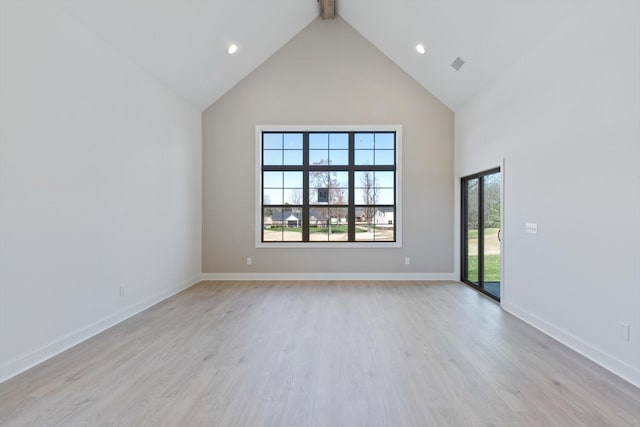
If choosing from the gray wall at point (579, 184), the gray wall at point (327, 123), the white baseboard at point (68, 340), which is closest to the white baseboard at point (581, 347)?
the gray wall at point (579, 184)

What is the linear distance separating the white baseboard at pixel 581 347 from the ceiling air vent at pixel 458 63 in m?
3.28

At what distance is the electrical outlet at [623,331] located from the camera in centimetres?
246

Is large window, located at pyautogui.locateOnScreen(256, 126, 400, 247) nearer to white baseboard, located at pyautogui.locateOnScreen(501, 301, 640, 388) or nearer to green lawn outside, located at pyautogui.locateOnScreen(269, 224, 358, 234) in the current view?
green lawn outside, located at pyautogui.locateOnScreen(269, 224, 358, 234)

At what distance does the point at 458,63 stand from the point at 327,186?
2.83 meters

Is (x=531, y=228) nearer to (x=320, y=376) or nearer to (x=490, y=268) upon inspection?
(x=490, y=268)

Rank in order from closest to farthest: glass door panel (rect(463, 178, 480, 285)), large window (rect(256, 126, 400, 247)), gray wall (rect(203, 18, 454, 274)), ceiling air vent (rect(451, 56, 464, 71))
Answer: ceiling air vent (rect(451, 56, 464, 71)) < glass door panel (rect(463, 178, 480, 285)) < gray wall (rect(203, 18, 454, 274)) < large window (rect(256, 126, 400, 247))

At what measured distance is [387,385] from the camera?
232cm

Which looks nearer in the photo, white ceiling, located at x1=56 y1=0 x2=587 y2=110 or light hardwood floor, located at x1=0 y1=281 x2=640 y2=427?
light hardwood floor, located at x1=0 y1=281 x2=640 y2=427

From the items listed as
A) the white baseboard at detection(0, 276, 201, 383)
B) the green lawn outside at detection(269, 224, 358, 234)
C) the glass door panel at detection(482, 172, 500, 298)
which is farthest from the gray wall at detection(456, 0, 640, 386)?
the white baseboard at detection(0, 276, 201, 383)

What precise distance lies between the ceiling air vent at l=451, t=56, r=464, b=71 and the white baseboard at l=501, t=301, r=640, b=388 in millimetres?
3283

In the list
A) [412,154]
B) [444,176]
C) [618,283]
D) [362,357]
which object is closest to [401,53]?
[412,154]

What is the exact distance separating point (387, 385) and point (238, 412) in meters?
1.02

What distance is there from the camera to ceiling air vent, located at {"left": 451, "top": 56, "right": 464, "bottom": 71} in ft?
15.0

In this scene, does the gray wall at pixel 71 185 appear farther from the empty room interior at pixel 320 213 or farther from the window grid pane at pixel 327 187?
the window grid pane at pixel 327 187
